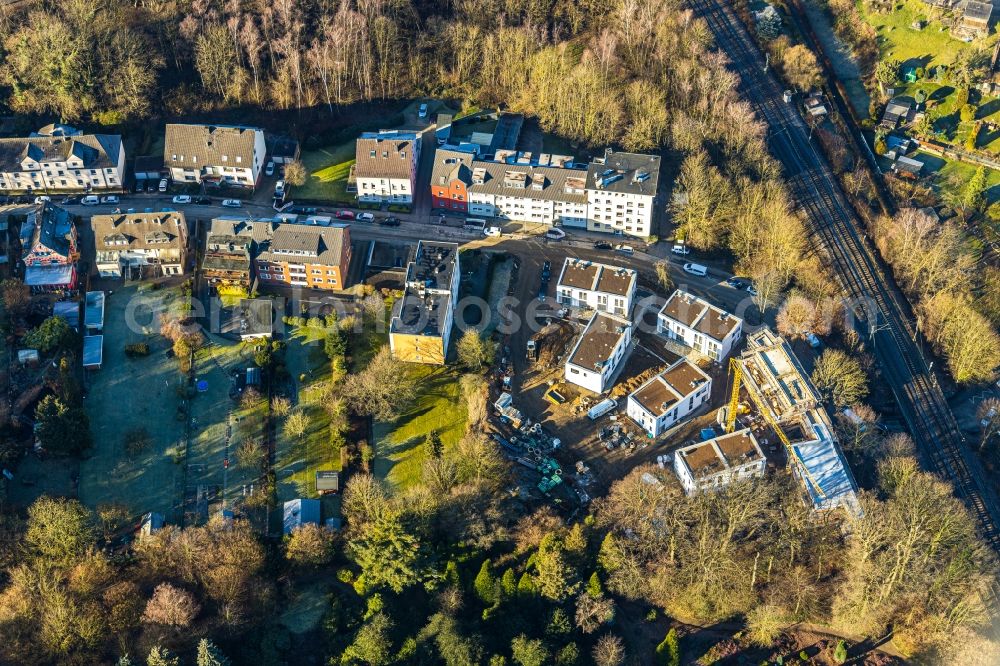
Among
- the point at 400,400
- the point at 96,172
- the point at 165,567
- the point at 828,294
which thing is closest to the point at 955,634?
the point at 828,294

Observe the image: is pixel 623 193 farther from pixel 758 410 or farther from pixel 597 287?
pixel 758 410

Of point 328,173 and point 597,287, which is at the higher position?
point 328,173

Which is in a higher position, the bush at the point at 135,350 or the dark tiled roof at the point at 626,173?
the dark tiled roof at the point at 626,173

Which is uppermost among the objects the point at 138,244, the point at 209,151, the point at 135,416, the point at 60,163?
the point at 209,151

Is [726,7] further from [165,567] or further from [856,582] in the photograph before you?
[165,567]

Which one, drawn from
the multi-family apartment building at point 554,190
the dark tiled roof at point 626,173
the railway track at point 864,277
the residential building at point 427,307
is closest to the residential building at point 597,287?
the multi-family apartment building at point 554,190

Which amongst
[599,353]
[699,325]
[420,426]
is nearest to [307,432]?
[420,426]

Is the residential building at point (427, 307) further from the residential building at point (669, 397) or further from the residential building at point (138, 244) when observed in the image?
the residential building at point (138, 244)
